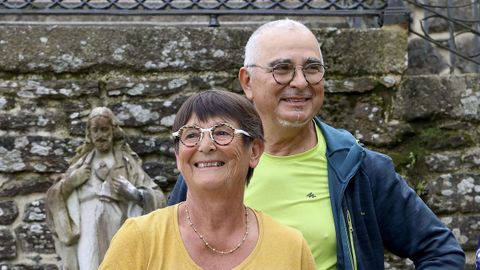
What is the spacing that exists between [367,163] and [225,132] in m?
0.75

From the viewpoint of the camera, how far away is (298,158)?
290 centimetres

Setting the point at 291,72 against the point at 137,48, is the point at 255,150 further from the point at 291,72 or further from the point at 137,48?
the point at 137,48

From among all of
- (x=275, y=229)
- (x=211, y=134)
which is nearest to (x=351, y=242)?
(x=275, y=229)

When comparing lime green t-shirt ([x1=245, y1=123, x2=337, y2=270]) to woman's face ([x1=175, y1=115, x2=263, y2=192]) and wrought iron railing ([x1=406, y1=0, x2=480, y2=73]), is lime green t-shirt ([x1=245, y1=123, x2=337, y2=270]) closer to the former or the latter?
woman's face ([x1=175, y1=115, x2=263, y2=192])

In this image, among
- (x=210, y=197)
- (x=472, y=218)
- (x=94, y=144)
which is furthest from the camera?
(x=472, y=218)

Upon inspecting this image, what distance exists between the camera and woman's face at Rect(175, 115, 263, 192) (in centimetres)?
226

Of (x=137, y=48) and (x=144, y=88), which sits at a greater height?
(x=137, y=48)

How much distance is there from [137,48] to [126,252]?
323cm

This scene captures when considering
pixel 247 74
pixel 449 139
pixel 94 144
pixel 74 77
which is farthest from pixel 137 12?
pixel 247 74

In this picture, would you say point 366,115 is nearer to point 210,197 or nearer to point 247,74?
point 247,74

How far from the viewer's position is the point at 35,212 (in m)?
5.32

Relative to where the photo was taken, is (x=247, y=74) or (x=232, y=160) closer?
(x=232, y=160)

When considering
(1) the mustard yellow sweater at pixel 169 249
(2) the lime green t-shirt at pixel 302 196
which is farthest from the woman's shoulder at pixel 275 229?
(2) the lime green t-shirt at pixel 302 196

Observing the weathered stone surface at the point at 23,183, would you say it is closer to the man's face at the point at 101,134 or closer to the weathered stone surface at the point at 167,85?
the weathered stone surface at the point at 167,85
